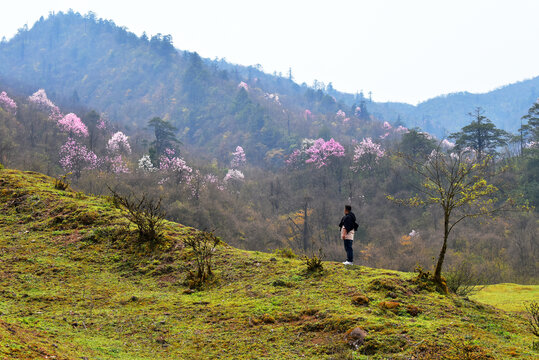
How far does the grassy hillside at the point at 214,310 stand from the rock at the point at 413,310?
23 millimetres

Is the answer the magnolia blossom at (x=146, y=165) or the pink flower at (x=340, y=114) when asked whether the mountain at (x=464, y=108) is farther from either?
the magnolia blossom at (x=146, y=165)

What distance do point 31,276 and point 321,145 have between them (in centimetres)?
6010

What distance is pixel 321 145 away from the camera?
65188 mm

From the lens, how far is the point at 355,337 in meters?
4.98

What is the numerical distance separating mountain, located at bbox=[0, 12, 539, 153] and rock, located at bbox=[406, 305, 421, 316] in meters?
77.9

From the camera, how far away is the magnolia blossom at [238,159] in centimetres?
7921

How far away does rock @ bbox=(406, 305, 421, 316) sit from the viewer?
5.75 metres

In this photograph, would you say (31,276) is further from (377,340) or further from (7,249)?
(377,340)

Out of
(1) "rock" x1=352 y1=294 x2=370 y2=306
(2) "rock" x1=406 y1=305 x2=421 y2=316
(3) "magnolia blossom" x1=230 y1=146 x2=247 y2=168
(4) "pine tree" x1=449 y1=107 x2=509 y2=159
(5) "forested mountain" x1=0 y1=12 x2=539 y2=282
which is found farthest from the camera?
(3) "magnolia blossom" x1=230 y1=146 x2=247 y2=168

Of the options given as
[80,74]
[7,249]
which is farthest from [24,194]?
[80,74]

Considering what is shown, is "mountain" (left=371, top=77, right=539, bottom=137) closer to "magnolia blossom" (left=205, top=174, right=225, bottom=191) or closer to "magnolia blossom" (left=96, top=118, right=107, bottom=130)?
"magnolia blossom" (left=96, top=118, right=107, bottom=130)

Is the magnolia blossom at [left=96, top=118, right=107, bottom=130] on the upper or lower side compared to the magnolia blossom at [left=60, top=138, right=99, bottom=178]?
upper

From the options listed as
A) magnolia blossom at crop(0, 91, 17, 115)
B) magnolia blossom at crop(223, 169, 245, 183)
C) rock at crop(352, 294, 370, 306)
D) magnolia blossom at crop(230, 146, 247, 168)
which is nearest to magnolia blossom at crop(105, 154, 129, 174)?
magnolia blossom at crop(223, 169, 245, 183)

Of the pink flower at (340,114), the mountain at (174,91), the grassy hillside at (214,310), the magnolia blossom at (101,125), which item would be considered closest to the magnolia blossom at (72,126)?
the magnolia blossom at (101,125)
